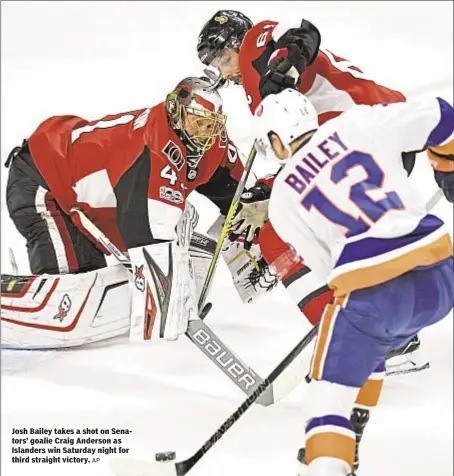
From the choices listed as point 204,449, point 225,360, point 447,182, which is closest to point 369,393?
point 204,449

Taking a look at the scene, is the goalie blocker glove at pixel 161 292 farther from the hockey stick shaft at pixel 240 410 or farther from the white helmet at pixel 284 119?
the white helmet at pixel 284 119

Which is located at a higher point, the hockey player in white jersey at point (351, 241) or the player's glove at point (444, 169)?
the player's glove at point (444, 169)

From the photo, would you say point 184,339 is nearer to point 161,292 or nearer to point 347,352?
point 161,292

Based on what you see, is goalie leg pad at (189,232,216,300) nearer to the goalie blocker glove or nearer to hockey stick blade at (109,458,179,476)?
the goalie blocker glove

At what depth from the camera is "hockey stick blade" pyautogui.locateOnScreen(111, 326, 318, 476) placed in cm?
198

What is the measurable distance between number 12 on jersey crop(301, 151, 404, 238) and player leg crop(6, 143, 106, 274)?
124cm

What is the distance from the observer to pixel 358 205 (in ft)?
5.70

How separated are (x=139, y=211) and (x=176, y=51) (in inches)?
88.7

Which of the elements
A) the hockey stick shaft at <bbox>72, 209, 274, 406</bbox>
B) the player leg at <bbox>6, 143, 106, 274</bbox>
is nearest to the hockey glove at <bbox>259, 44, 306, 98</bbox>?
the hockey stick shaft at <bbox>72, 209, 274, 406</bbox>

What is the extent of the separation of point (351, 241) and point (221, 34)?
1057 mm

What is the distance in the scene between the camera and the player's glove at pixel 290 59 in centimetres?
216

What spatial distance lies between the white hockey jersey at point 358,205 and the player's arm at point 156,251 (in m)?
0.71

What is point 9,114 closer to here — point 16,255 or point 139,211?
point 16,255

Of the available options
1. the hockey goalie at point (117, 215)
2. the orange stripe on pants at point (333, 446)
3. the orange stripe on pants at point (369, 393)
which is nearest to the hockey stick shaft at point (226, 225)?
the hockey goalie at point (117, 215)
